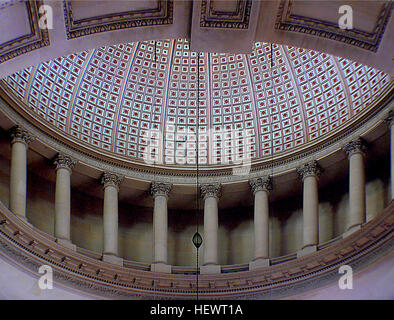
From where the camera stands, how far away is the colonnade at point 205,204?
2666cm

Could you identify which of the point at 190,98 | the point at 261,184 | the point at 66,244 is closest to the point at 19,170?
the point at 66,244

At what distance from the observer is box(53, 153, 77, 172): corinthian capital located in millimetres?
28422

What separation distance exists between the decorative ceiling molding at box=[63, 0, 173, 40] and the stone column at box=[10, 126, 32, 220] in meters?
12.1

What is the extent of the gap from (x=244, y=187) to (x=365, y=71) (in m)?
6.12

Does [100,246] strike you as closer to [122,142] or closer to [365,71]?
[122,142]

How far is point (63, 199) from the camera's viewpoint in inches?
1094

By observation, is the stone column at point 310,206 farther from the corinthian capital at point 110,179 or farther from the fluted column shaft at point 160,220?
the corinthian capital at point 110,179

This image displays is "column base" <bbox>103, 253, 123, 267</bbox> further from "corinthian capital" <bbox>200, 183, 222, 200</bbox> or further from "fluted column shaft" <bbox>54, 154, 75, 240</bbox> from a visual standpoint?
"corinthian capital" <bbox>200, 183, 222, 200</bbox>

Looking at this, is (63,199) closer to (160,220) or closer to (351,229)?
(160,220)

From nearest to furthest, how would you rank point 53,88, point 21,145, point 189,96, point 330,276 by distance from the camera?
point 330,276 < point 21,145 < point 53,88 < point 189,96

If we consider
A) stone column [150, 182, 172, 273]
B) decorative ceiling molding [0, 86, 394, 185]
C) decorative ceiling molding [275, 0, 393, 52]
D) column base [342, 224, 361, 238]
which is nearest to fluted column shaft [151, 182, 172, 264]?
stone column [150, 182, 172, 273]

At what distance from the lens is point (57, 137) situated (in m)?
28.6

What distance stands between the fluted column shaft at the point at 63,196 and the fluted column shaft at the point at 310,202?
7939mm

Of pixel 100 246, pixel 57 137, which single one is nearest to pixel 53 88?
pixel 57 137
